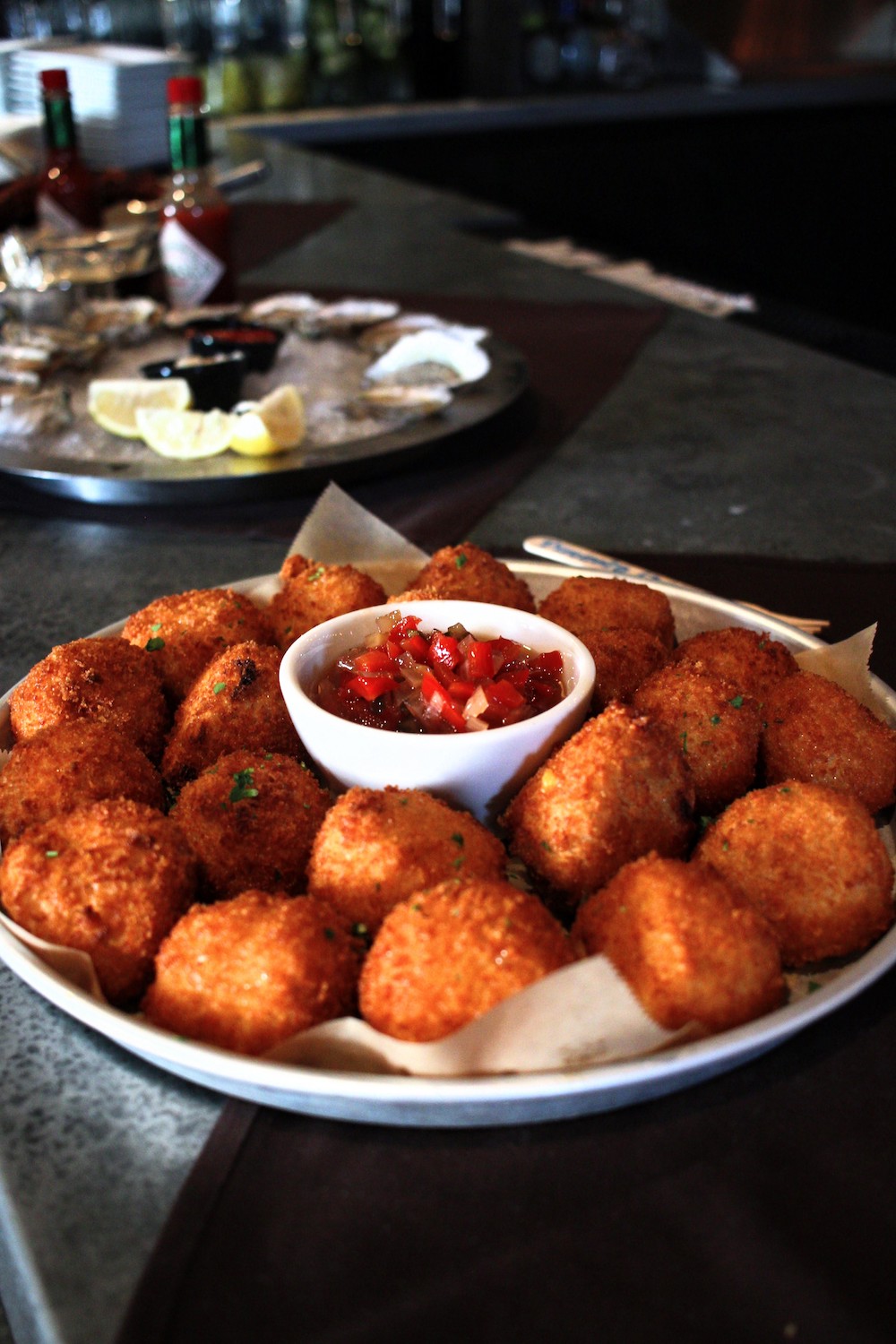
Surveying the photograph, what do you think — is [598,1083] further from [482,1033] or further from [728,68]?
[728,68]

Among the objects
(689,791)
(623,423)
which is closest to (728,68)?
(623,423)

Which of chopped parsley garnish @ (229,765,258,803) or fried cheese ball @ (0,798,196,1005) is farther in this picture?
chopped parsley garnish @ (229,765,258,803)

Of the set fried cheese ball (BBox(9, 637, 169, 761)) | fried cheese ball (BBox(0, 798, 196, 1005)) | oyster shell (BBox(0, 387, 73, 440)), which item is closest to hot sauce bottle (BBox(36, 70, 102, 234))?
oyster shell (BBox(0, 387, 73, 440))

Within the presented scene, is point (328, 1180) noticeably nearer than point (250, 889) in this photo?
Yes

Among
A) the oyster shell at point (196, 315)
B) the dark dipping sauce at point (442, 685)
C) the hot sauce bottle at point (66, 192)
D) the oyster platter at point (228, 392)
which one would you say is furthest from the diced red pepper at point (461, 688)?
the hot sauce bottle at point (66, 192)

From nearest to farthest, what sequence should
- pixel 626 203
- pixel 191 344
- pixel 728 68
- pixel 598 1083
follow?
1. pixel 598 1083
2. pixel 191 344
3. pixel 626 203
4. pixel 728 68

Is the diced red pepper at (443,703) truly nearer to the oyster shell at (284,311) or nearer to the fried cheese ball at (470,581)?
the fried cheese ball at (470,581)

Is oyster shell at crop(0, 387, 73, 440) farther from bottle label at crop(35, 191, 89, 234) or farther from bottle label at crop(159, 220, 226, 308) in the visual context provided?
bottle label at crop(35, 191, 89, 234)
